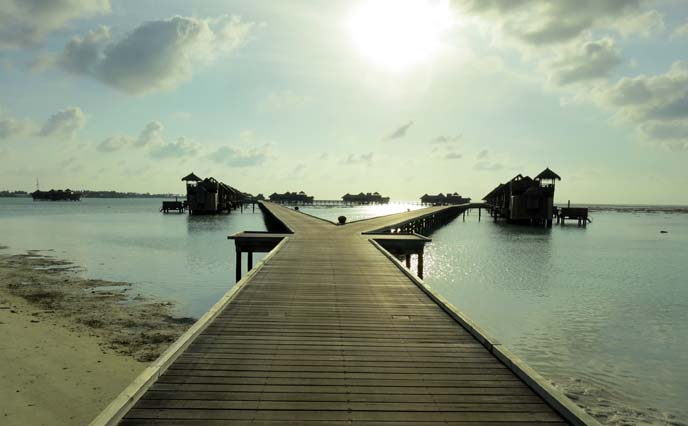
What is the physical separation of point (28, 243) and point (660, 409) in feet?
130

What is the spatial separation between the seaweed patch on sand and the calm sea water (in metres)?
1.08

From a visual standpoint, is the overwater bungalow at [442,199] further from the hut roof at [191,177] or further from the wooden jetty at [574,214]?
the hut roof at [191,177]

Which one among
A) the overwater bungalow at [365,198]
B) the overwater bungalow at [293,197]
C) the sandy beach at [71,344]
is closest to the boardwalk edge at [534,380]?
the sandy beach at [71,344]

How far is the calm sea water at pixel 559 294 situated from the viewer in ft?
30.5

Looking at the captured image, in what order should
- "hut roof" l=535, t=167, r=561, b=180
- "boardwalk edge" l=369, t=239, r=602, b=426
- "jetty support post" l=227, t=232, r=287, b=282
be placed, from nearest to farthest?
"boardwalk edge" l=369, t=239, r=602, b=426 → "jetty support post" l=227, t=232, r=287, b=282 → "hut roof" l=535, t=167, r=561, b=180

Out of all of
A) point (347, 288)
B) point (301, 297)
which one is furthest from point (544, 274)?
point (301, 297)

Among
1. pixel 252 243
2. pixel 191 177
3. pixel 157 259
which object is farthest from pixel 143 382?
pixel 191 177

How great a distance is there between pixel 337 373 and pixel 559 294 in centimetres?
1563

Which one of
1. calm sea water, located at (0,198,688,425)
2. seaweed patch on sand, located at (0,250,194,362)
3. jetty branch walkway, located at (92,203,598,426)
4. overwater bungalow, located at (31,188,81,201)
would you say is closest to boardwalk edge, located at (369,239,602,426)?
jetty branch walkway, located at (92,203,598,426)

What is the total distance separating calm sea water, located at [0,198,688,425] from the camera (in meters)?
9.28

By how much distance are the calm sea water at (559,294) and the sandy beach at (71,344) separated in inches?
70.9

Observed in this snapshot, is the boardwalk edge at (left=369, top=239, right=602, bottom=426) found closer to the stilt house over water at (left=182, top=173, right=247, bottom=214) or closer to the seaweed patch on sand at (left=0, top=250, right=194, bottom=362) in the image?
the seaweed patch on sand at (left=0, top=250, right=194, bottom=362)

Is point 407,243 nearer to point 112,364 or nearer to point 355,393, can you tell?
point 112,364

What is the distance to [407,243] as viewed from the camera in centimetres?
1756
